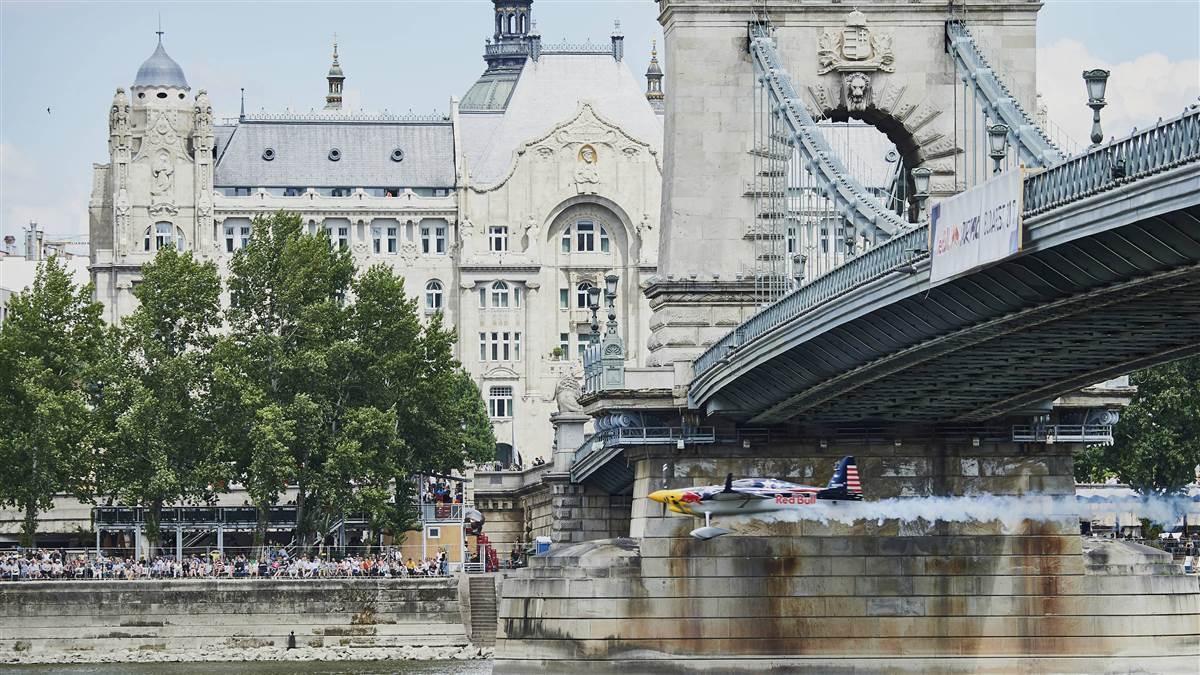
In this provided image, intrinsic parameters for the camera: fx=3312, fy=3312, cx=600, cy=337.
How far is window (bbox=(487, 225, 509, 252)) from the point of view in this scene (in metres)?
179

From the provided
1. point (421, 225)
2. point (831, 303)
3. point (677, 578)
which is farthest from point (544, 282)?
point (831, 303)

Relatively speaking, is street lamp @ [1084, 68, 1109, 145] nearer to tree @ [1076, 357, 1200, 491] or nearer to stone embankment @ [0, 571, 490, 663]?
stone embankment @ [0, 571, 490, 663]

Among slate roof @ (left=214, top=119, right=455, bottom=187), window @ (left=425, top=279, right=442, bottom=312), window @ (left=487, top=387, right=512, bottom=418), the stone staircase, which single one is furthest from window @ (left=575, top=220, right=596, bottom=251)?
the stone staircase

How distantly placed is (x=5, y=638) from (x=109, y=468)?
39.7 feet

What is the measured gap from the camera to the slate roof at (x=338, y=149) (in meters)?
179

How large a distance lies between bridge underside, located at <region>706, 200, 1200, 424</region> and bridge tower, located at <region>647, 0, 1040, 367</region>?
4.29m

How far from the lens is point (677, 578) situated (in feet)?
251

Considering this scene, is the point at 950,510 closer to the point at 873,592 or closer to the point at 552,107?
the point at 873,592

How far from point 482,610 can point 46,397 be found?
17973 mm

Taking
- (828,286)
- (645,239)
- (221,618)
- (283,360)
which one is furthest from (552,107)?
(828,286)

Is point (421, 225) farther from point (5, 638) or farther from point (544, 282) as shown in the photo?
point (5, 638)

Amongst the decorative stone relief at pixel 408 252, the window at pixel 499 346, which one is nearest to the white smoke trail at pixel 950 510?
the window at pixel 499 346

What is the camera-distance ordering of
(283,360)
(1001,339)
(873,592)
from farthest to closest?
(283,360) → (873,592) → (1001,339)

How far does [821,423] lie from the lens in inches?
3039
